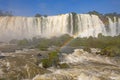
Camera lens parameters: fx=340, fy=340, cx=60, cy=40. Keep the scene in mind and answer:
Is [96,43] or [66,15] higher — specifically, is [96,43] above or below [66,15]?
below

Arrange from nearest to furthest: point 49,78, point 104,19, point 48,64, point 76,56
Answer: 1. point 49,78
2. point 48,64
3. point 76,56
4. point 104,19

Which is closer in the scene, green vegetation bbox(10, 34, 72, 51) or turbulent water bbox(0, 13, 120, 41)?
green vegetation bbox(10, 34, 72, 51)

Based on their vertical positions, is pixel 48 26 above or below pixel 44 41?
above

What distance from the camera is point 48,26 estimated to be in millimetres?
68125

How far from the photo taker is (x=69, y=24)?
224 feet

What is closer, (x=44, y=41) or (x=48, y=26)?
(x=44, y=41)

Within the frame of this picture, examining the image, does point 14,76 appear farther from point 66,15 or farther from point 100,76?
point 66,15

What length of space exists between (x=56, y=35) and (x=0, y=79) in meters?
47.9

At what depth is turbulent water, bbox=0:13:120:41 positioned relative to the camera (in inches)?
2672

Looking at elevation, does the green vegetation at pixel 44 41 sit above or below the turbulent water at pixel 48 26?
below

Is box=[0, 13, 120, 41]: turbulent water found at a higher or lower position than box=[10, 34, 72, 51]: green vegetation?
higher

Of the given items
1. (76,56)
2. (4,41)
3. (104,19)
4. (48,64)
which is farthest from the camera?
(104,19)

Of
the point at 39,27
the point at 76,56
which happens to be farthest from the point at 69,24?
the point at 76,56

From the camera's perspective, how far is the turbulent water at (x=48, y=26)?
223ft
